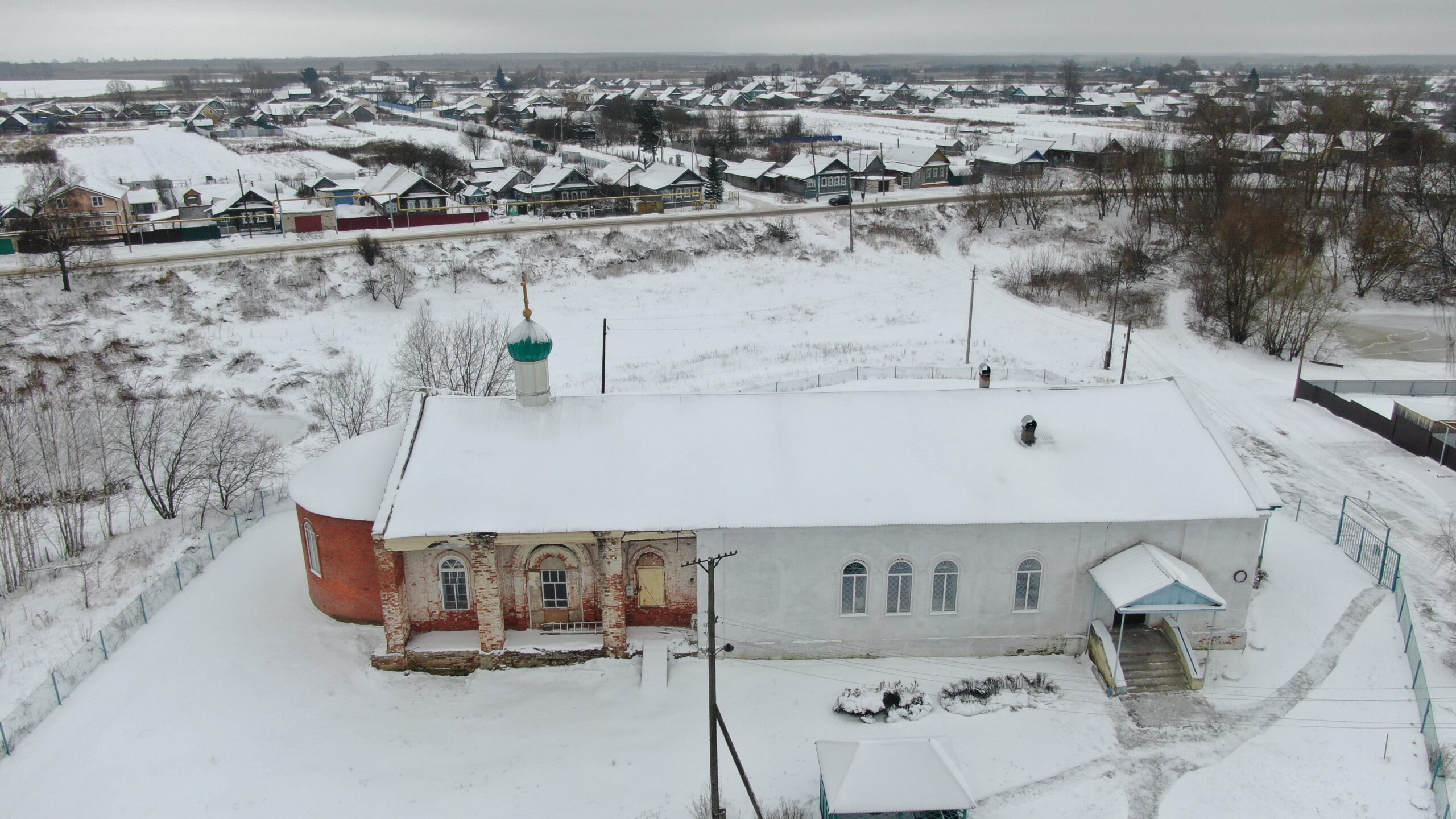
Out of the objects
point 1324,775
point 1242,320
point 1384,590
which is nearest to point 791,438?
point 1324,775

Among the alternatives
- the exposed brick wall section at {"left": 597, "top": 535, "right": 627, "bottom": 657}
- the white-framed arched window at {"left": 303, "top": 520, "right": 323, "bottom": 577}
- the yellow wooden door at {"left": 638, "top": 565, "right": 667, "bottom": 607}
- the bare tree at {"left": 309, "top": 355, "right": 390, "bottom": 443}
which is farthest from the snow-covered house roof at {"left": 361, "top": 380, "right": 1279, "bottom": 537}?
the bare tree at {"left": 309, "top": 355, "right": 390, "bottom": 443}

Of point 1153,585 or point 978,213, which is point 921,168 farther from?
point 1153,585

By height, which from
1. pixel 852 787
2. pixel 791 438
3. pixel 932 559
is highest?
pixel 791 438

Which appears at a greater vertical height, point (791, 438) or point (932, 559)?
point (791, 438)

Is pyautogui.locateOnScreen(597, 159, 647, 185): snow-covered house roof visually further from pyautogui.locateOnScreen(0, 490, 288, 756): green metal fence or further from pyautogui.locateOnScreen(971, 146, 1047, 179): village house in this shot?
pyautogui.locateOnScreen(0, 490, 288, 756): green metal fence

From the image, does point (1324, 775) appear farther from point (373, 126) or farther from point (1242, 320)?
point (373, 126)

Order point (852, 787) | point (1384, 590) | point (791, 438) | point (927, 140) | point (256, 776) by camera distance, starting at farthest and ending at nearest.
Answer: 1. point (927, 140)
2. point (1384, 590)
3. point (791, 438)
4. point (256, 776)
5. point (852, 787)

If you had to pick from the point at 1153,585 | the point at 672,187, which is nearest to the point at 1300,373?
the point at 1153,585
